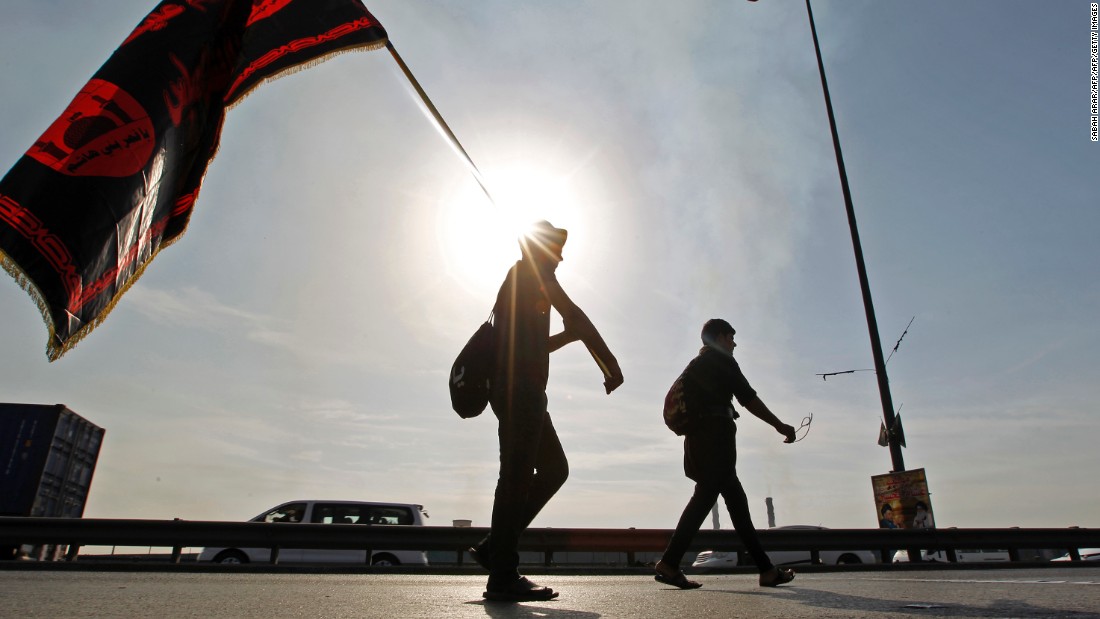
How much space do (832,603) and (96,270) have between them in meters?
3.38

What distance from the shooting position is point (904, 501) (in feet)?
35.7

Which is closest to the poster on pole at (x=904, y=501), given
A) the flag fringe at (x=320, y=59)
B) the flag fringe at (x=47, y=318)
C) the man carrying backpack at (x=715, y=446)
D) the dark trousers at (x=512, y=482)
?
the man carrying backpack at (x=715, y=446)

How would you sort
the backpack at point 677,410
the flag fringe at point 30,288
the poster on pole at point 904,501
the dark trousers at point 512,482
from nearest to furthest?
the flag fringe at point 30,288
the dark trousers at point 512,482
the backpack at point 677,410
the poster on pole at point 904,501

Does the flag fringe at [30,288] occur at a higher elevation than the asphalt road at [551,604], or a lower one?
higher

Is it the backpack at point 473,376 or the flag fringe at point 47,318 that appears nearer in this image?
the flag fringe at point 47,318

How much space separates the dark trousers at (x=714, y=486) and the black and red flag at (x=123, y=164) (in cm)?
339

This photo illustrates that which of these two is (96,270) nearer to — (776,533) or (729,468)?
(729,468)

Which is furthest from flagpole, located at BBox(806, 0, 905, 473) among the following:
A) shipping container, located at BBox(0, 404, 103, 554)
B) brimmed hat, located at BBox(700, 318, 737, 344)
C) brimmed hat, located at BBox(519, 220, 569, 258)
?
shipping container, located at BBox(0, 404, 103, 554)

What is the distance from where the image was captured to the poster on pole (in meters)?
10.7

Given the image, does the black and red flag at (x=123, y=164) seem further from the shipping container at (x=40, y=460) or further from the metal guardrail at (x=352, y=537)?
the shipping container at (x=40, y=460)

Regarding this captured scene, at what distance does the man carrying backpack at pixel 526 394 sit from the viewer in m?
3.28

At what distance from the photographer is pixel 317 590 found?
12.5 ft

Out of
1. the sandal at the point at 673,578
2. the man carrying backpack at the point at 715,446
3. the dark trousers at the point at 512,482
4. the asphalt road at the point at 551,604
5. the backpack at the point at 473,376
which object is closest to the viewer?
the asphalt road at the point at 551,604

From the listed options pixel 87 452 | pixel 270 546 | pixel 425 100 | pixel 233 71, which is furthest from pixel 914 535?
pixel 87 452
